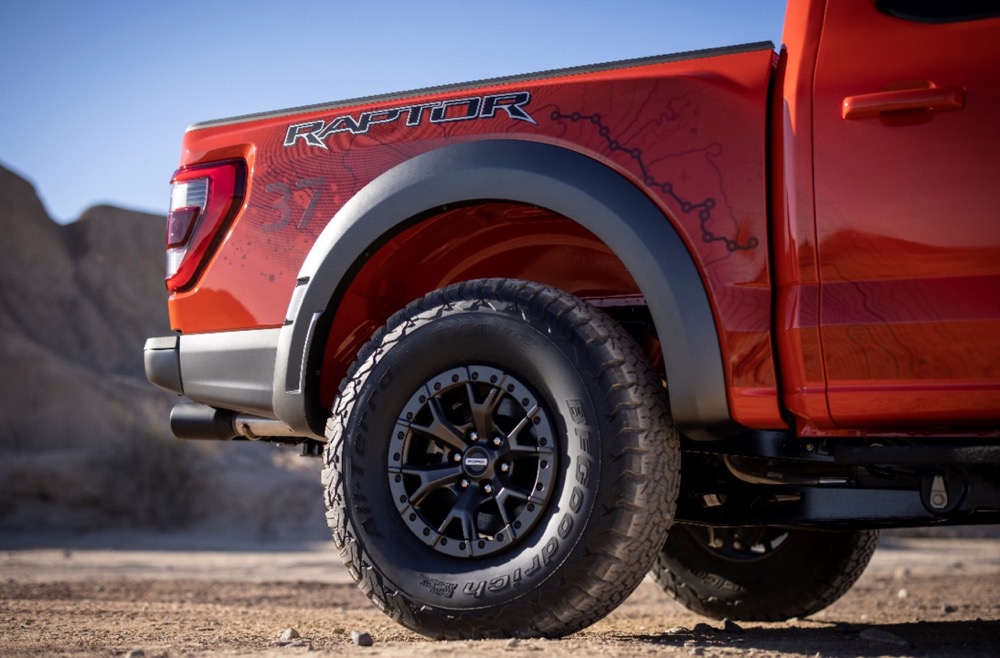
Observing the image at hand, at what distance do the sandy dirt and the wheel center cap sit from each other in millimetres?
483

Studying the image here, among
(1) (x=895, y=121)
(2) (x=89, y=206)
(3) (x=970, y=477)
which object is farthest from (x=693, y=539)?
(2) (x=89, y=206)

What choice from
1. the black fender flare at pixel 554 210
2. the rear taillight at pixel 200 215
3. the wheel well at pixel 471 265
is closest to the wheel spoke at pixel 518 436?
the black fender flare at pixel 554 210

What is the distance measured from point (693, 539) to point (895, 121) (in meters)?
2.33

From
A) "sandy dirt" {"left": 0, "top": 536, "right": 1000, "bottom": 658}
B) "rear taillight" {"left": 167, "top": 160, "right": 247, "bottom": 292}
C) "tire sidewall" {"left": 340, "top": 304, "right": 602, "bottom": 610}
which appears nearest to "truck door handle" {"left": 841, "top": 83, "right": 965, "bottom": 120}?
"tire sidewall" {"left": 340, "top": 304, "right": 602, "bottom": 610}

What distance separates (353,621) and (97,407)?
19.7 metres

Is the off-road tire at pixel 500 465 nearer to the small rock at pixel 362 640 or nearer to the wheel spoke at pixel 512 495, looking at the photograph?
the wheel spoke at pixel 512 495

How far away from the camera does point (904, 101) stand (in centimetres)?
256

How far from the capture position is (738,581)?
4.29 m

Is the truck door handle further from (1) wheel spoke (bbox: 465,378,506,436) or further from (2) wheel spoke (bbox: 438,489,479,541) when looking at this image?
(2) wheel spoke (bbox: 438,489,479,541)

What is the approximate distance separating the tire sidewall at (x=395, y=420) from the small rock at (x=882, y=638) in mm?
1192

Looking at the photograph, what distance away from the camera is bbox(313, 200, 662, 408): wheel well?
329 cm

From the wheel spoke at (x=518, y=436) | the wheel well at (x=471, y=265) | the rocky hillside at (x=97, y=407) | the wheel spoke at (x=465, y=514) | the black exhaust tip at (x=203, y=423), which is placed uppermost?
the wheel well at (x=471, y=265)

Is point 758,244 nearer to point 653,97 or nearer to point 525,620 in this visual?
point 653,97

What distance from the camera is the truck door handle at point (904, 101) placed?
253 centimetres
